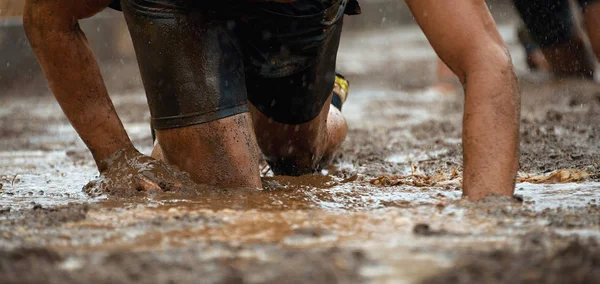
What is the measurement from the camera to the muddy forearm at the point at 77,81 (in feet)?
10.4

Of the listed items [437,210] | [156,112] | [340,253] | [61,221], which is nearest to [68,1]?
[156,112]

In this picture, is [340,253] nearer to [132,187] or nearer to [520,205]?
[520,205]

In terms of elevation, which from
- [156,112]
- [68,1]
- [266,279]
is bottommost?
[266,279]

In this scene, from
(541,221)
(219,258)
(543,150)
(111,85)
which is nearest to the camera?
(219,258)

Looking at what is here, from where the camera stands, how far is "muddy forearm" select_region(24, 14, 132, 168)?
317 cm

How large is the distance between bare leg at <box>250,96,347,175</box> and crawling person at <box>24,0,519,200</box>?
284 millimetres

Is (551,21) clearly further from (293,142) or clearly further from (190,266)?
(190,266)

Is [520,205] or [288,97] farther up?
[288,97]

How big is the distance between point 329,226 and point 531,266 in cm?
63

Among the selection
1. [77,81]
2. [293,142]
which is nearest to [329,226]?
[77,81]

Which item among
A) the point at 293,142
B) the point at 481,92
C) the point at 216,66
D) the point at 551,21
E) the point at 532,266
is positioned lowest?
the point at 532,266

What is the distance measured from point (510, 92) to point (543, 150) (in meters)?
1.76

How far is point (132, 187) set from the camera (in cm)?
299

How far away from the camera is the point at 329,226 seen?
2186mm
